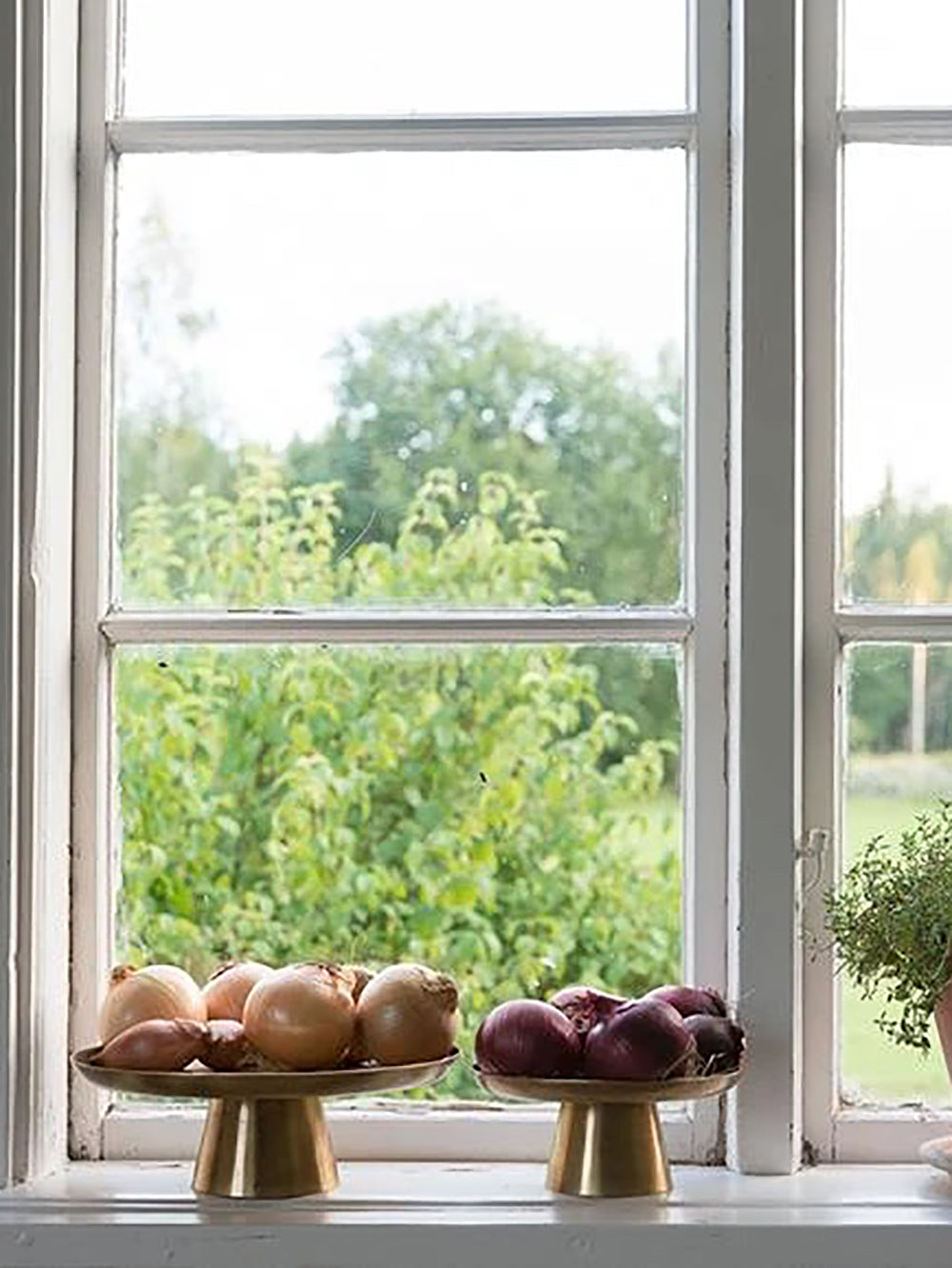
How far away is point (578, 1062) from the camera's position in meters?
1.87

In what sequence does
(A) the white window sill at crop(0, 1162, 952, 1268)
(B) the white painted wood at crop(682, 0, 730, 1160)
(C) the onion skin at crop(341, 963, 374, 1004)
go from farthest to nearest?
(B) the white painted wood at crop(682, 0, 730, 1160) → (C) the onion skin at crop(341, 963, 374, 1004) → (A) the white window sill at crop(0, 1162, 952, 1268)

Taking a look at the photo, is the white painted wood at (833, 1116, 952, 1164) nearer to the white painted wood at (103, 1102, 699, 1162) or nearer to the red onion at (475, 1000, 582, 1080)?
the white painted wood at (103, 1102, 699, 1162)

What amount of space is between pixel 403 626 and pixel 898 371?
50 cm

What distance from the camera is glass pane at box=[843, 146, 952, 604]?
6.76 ft

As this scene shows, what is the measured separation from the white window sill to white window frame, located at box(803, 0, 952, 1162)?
4.8 inches

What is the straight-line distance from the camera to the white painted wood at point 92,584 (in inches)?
81.2

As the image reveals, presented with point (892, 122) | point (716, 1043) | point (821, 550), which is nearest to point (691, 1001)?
point (716, 1043)

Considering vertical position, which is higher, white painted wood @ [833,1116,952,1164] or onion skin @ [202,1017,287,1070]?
onion skin @ [202,1017,287,1070]

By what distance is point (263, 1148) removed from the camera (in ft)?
6.15

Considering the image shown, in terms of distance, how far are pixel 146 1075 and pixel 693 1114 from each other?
507mm

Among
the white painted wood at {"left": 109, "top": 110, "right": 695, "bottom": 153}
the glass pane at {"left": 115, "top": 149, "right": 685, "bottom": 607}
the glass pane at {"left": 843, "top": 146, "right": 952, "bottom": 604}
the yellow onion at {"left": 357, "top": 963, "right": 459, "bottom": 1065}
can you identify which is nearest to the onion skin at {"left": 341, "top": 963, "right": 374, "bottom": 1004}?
the yellow onion at {"left": 357, "top": 963, "right": 459, "bottom": 1065}

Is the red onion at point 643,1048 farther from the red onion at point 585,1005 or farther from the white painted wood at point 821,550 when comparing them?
the white painted wood at point 821,550

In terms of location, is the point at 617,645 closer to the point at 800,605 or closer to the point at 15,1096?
the point at 800,605

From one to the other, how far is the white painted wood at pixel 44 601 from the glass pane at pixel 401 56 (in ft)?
0.36
